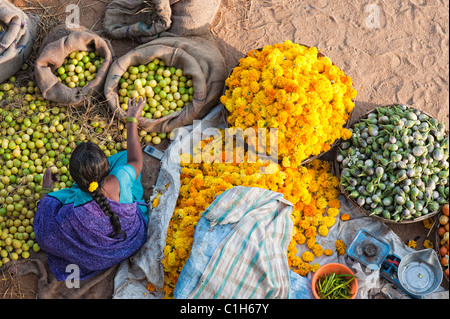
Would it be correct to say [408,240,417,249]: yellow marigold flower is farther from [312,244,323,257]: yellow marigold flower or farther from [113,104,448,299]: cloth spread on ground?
[312,244,323,257]: yellow marigold flower

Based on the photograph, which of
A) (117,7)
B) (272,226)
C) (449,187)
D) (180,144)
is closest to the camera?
(272,226)

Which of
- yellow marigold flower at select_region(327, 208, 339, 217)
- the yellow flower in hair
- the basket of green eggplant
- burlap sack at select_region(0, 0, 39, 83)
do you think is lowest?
yellow marigold flower at select_region(327, 208, 339, 217)

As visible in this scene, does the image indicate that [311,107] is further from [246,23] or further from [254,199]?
[246,23]

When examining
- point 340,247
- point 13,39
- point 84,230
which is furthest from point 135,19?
point 340,247

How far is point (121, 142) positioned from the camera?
4.38m

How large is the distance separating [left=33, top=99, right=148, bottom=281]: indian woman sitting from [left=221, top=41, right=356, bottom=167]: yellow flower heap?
3.24 ft

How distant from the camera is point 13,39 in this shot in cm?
417

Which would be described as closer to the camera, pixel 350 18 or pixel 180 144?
pixel 180 144

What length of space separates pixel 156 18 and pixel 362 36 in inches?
89.3

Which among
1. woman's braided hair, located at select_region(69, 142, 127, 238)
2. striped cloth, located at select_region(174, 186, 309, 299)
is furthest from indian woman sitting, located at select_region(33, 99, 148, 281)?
striped cloth, located at select_region(174, 186, 309, 299)

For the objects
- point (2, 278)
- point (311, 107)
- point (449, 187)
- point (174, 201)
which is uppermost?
point (311, 107)

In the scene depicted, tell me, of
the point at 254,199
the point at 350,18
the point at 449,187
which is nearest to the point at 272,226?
the point at 254,199

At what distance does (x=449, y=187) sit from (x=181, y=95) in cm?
265

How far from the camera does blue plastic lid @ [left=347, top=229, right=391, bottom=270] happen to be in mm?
3711
